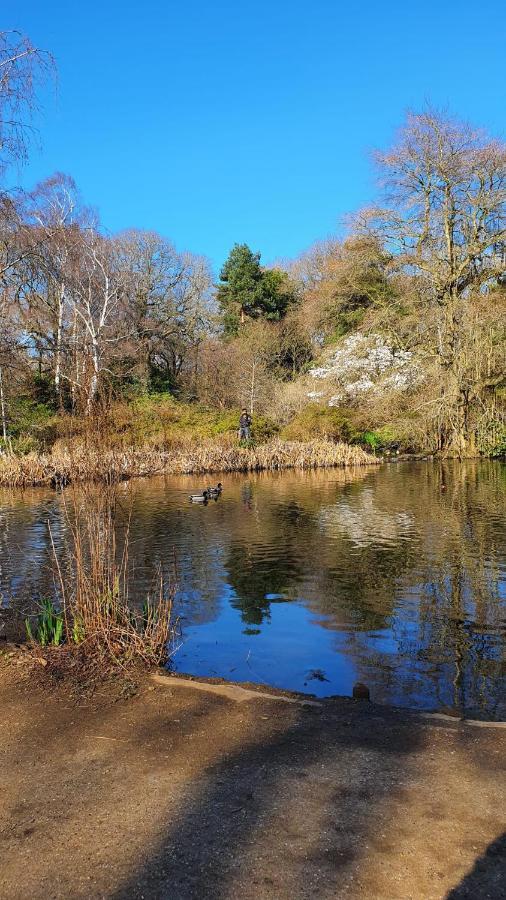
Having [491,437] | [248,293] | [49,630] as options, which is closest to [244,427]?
[491,437]

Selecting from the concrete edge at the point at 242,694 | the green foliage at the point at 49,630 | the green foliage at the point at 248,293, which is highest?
the green foliage at the point at 248,293

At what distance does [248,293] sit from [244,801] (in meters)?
40.5

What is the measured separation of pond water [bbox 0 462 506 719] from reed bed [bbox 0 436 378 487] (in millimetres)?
3247

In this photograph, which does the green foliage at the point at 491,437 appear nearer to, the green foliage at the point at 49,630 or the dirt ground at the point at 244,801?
the green foliage at the point at 49,630

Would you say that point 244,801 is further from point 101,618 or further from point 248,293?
point 248,293

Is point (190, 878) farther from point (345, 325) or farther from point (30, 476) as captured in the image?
point (345, 325)

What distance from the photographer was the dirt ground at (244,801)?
2582 mm

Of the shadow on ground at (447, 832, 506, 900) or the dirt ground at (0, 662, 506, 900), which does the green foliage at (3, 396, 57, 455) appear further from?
the shadow on ground at (447, 832, 506, 900)

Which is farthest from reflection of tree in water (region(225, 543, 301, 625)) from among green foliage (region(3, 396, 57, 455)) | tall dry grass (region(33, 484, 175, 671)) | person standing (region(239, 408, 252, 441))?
person standing (region(239, 408, 252, 441))

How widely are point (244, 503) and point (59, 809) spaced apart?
534 inches

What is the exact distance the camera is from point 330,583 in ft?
29.5

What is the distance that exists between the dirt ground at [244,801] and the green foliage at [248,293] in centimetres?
3884

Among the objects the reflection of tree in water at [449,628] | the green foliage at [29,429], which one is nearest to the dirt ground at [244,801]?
the reflection of tree in water at [449,628]

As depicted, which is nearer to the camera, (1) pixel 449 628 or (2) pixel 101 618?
(2) pixel 101 618
